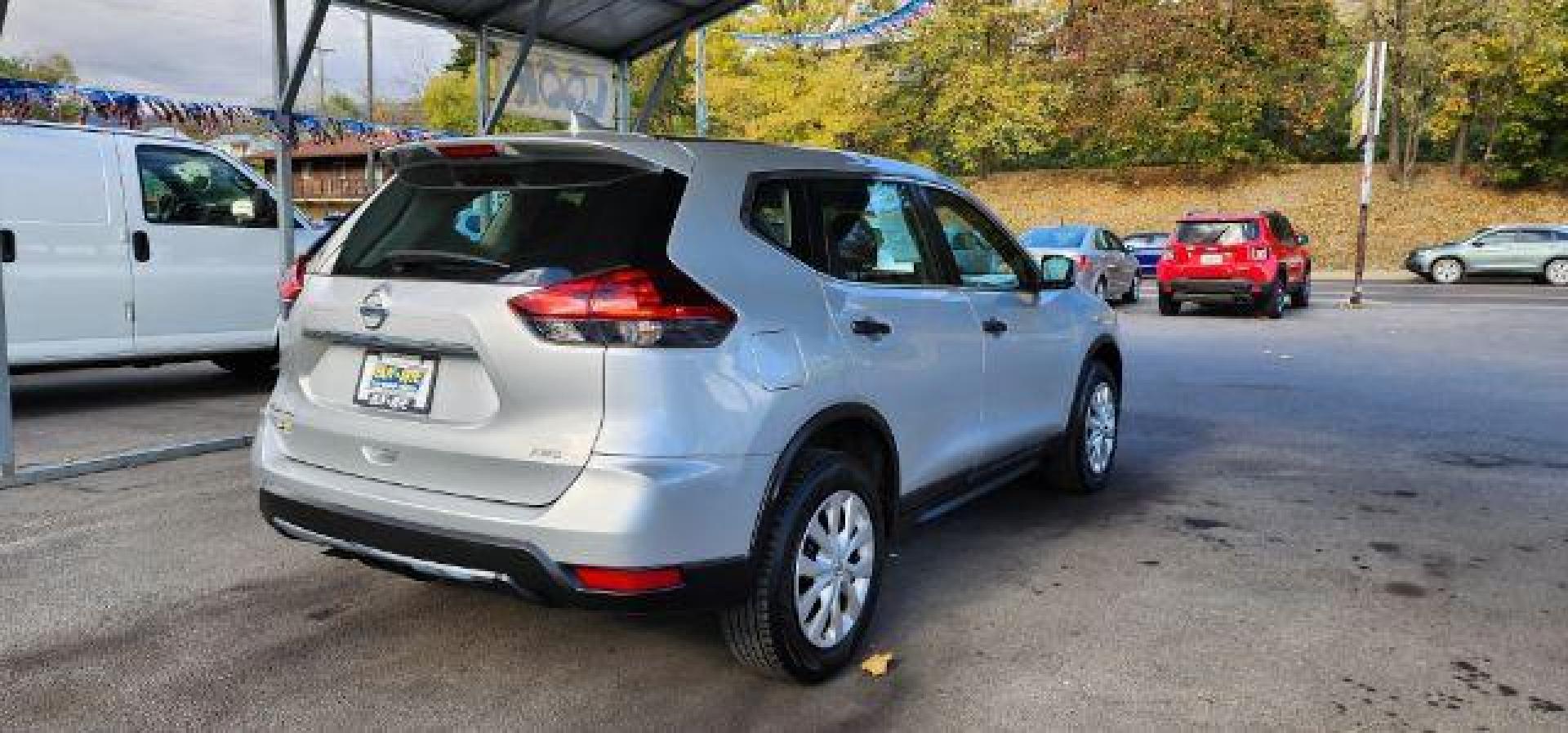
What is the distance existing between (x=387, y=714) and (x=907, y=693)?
153cm

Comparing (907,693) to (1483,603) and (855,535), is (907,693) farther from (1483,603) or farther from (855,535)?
(1483,603)

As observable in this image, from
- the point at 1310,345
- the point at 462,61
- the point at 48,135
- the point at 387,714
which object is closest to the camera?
the point at 387,714

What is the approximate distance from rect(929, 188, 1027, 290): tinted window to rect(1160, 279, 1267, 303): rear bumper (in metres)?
13.3

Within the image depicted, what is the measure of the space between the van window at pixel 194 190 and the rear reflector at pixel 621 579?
6.68m

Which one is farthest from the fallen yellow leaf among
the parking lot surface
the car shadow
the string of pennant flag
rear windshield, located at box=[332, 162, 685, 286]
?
the car shadow

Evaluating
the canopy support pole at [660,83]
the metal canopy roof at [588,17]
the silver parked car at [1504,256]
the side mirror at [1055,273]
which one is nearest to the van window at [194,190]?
the metal canopy roof at [588,17]

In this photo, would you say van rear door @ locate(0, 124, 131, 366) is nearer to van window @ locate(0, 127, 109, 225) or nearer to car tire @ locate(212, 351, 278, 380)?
van window @ locate(0, 127, 109, 225)

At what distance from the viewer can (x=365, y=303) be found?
3342mm

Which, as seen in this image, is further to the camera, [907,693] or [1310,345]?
[1310,345]

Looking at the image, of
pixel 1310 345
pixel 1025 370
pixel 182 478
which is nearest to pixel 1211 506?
pixel 1025 370

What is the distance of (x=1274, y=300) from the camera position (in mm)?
17094

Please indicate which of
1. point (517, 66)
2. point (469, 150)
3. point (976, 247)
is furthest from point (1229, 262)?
point (469, 150)

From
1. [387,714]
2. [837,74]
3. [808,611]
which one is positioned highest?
[837,74]

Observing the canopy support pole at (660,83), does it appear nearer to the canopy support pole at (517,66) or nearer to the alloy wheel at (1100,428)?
the canopy support pole at (517,66)
